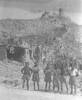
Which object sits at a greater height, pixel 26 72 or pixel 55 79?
pixel 26 72

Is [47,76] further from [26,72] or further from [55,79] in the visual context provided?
Answer: [26,72]

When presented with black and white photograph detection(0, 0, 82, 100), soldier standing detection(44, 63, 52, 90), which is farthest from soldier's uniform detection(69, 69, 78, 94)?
soldier standing detection(44, 63, 52, 90)

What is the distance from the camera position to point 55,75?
4.81 m

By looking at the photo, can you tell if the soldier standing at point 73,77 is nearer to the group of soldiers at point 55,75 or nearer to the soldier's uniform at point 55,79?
the group of soldiers at point 55,75

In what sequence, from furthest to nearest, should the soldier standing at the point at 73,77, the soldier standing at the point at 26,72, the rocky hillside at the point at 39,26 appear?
the rocky hillside at the point at 39,26, the soldier standing at the point at 26,72, the soldier standing at the point at 73,77

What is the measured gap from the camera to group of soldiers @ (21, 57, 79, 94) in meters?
4.75

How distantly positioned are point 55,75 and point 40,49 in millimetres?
649

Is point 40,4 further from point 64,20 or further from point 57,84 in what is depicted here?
point 57,84

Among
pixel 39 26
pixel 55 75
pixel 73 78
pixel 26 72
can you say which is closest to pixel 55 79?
pixel 55 75

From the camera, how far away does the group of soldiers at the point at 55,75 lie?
15.6 feet

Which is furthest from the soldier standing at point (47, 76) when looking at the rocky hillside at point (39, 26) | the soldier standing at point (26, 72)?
the rocky hillside at point (39, 26)

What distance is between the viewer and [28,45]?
4.99 meters

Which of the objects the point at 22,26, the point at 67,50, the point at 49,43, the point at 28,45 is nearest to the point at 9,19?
the point at 22,26

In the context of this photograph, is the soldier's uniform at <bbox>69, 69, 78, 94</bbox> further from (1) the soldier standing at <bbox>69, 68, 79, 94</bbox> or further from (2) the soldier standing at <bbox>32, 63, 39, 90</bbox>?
(2) the soldier standing at <bbox>32, 63, 39, 90</bbox>
